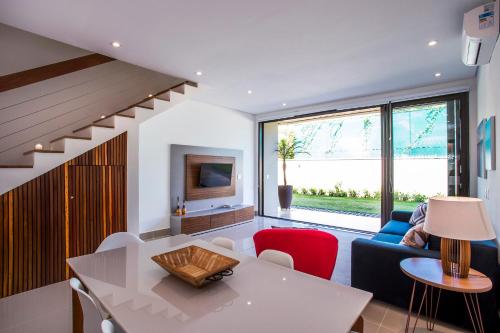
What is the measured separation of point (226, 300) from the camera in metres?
1.22

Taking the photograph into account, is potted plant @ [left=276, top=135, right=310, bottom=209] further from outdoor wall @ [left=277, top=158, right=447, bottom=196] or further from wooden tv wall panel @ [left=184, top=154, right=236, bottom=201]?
wooden tv wall panel @ [left=184, top=154, right=236, bottom=201]

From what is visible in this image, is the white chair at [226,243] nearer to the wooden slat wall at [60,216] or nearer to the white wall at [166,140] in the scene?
the wooden slat wall at [60,216]

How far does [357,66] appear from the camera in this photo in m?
3.67

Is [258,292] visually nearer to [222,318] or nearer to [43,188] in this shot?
[222,318]

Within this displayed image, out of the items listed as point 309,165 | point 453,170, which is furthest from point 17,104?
point 309,165

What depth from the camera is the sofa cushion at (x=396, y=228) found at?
3580 mm

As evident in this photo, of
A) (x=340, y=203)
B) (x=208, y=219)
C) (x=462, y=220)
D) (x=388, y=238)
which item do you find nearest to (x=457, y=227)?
(x=462, y=220)

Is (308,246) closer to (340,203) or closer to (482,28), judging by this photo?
(482,28)

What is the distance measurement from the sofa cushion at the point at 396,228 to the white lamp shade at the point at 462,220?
6.17 feet

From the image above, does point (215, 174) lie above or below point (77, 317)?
above

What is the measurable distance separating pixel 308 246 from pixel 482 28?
2.50 meters

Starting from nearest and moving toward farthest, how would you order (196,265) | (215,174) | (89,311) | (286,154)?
(89,311)
(196,265)
(215,174)
(286,154)

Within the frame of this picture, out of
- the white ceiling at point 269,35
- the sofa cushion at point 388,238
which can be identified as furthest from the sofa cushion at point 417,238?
the white ceiling at point 269,35

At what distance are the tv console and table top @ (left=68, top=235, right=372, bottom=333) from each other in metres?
3.18
